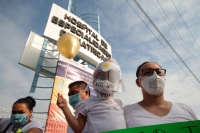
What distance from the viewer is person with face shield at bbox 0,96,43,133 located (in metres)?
1.62

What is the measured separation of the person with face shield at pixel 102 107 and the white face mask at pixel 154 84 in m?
0.24

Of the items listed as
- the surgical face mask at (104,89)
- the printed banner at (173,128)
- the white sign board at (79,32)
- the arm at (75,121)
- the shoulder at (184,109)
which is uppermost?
the white sign board at (79,32)

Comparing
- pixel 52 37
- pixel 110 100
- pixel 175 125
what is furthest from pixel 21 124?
pixel 52 37

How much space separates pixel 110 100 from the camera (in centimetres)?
126

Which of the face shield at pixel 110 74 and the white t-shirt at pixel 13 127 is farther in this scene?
the white t-shirt at pixel 13 127

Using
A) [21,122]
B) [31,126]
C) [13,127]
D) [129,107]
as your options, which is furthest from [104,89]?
[13,127]

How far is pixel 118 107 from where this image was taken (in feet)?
4.07

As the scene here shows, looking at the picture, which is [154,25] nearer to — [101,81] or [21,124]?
[101,81]

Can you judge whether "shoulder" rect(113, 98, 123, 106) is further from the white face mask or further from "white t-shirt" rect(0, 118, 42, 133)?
"white t-shirt" rect(0, 118, 42, 133)

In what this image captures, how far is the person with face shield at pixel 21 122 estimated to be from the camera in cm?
162

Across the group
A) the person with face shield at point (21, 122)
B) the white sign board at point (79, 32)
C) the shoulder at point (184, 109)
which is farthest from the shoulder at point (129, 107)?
the white sign board at point (79, 32)

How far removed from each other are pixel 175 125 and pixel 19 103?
1.60 m

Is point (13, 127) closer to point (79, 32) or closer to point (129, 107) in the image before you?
point (129, 107)

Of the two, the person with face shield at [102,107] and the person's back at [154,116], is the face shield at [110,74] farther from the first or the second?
the person's back at [154,116]
